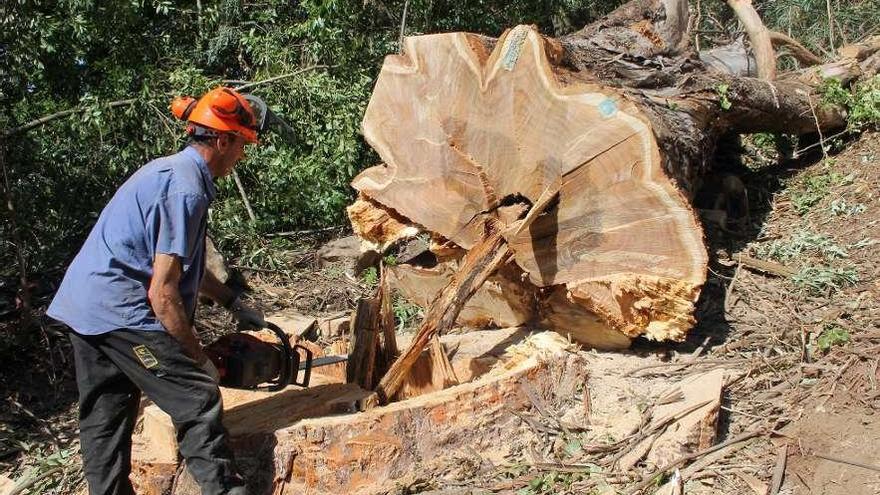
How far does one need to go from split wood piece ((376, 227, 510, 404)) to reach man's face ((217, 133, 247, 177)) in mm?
1192

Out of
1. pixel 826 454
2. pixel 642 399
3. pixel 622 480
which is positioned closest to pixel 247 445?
pixel 622 480

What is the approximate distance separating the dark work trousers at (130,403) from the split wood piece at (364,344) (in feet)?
2.96

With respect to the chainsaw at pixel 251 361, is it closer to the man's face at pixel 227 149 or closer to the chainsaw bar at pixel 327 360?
the chainsaw bar at pixel 327 360

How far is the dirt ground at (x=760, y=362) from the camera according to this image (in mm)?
3229

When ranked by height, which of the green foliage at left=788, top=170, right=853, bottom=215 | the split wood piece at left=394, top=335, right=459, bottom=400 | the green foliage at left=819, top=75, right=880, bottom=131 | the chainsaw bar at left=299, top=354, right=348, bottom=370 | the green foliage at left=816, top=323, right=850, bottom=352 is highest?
the green foliage at left=819, top=75, right=880, bottom=131

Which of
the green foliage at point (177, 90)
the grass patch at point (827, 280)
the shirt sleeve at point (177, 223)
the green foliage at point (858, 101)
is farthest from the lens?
the green foliage at point (858, 101)

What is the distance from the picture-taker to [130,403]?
3121 millimetres

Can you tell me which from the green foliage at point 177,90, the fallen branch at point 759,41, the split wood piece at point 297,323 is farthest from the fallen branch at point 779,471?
the green foliage at point 177,90

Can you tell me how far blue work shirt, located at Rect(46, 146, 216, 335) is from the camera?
2805 mm

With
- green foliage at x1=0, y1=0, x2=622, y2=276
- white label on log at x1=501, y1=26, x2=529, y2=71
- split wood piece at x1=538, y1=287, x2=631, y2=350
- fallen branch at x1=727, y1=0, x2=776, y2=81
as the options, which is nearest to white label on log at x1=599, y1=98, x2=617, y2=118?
white label on log at x1=501, y1=26, x2=529, y2=71

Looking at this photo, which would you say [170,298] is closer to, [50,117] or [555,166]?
[555,166]

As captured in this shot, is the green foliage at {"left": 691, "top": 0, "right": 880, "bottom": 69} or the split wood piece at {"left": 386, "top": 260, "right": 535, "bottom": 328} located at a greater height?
the green foliage at {"left": 691, "top": 0, "right": 880, "bottom": 69}

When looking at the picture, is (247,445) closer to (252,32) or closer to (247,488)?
(247,488)

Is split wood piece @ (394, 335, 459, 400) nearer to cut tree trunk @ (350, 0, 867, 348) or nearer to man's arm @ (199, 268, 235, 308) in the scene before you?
cut tree trunk @ (350, 0, 867, 348)
